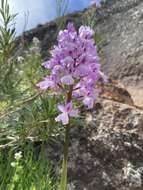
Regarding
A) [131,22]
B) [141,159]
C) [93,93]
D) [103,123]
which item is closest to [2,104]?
[103,123]

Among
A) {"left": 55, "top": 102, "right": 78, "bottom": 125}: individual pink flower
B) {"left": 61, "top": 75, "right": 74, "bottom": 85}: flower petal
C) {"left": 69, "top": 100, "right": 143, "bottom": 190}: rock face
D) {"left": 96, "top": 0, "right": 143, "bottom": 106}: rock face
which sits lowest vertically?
{"left": 55, "top": 102, "right": 78, "bottom": 125}: individual pink flower

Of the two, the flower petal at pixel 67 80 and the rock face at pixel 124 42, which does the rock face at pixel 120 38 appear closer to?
the rock face at pixel 124 42

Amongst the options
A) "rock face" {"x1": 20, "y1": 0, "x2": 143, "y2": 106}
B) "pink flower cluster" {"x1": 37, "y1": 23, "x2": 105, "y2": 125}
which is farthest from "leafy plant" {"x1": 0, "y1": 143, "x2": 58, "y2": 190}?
"pink flower cluster" {"x1": 37, "y1": 23, "x2": 105, "y2": 125}

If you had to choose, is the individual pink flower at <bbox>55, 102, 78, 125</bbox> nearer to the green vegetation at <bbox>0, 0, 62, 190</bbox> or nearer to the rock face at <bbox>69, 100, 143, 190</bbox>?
the green vegetation at <bbox>0, 0, 62, 190</bbox>

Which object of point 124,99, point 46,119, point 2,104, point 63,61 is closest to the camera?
point 63,61

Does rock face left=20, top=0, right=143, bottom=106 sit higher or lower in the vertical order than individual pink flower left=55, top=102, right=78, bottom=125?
higher

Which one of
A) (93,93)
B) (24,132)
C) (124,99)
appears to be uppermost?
(124,99)

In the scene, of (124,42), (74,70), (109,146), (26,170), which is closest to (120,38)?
(124,42)

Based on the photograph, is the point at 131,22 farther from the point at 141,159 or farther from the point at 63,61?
the point at 63,61
